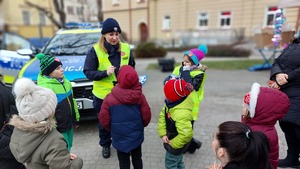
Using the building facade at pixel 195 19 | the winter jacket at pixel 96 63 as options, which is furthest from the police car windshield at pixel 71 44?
the building facade at pixel 195 19

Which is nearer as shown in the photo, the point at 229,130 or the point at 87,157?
the point at 229,130

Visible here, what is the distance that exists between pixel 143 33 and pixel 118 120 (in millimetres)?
28522

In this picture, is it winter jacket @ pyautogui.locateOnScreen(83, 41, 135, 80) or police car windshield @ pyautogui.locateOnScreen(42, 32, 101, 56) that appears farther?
police car windshield @ pyautogui.locateOnScreen(42, 32, 101, 56)

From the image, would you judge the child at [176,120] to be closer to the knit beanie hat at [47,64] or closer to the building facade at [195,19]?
the knit beanie hat at [47,64]

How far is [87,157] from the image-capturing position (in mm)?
3531

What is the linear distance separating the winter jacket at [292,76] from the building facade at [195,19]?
13061 mm

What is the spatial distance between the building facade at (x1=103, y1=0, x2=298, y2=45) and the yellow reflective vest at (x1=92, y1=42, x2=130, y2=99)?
477 inches

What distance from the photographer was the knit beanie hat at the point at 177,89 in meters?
2.32

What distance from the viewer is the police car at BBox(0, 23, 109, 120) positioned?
13.1 ft

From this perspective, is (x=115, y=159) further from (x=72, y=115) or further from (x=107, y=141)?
(x=72, y=115)

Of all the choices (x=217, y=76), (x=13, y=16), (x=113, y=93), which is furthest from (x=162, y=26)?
(x=113, y=93)

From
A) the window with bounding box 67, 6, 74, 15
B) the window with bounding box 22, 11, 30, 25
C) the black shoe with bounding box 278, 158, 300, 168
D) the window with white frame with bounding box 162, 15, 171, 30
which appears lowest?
the black shoe with bounding box 278, 158, 300, 168

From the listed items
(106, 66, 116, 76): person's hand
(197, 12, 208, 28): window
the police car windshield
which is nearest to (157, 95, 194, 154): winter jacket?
(106, 66, 116, 76): person's hand

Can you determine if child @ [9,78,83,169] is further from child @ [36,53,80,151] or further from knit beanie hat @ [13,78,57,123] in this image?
child @ [36,53,80,151]
